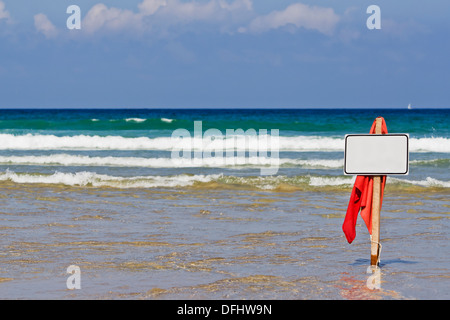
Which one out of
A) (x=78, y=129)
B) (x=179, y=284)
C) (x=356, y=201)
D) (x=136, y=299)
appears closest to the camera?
(x=136, y=299)

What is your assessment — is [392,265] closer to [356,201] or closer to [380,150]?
[356,201]

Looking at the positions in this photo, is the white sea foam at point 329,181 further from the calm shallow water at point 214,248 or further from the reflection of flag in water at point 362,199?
the reflection of flag in water at point 362,199

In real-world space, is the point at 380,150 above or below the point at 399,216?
above

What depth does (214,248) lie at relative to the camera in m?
7.44

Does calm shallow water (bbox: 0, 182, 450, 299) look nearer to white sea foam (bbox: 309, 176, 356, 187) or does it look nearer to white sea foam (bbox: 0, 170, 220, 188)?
white sea foam (bbox: 0, 170, 220, 188)

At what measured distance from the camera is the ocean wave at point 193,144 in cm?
2769

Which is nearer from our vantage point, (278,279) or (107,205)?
(278,279)

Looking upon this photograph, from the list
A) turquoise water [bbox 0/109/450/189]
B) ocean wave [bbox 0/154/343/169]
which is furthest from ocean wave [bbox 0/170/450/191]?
ocean wave [bbox 0/154/343/169]

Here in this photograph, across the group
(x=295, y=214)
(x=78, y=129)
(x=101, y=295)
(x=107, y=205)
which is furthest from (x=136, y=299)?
(x=78, y=129)

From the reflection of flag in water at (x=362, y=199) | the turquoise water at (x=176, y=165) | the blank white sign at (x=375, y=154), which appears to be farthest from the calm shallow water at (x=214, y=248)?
the turquoise water at (x=176, y=165)

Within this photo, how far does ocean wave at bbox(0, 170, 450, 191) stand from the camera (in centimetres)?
1423

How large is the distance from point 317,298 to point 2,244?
4.05 meters

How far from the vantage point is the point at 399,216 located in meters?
9.86

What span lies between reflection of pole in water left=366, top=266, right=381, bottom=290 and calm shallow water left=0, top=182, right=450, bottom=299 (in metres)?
0.05
